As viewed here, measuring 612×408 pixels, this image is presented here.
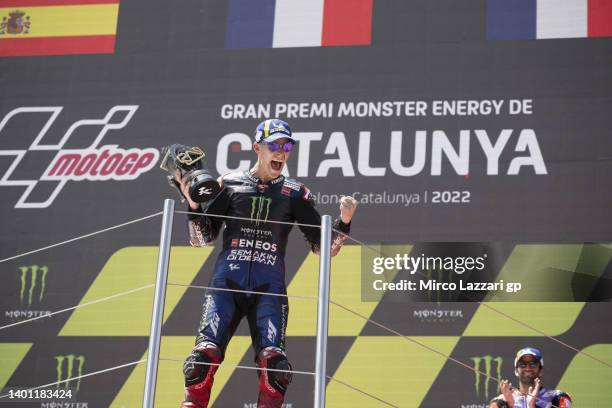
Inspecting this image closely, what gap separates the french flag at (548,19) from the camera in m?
6.22

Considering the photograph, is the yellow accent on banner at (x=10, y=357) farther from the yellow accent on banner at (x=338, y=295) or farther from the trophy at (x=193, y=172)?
the trophy at (x=193, y=172)

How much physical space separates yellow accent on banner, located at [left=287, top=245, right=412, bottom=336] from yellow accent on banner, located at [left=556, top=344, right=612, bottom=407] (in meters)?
1.14

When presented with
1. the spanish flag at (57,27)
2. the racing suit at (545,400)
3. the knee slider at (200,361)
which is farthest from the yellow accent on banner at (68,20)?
the knee slider at (200,361)

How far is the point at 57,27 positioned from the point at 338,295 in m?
2.78

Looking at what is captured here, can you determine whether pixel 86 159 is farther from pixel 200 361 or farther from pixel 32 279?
pixel 200 361

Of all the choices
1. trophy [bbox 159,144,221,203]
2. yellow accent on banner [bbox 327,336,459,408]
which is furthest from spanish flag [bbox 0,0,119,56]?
trophy [bbox 159,144,221,203]

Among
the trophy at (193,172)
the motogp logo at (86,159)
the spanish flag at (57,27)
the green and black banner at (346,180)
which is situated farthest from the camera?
the spanish flag at (57,27)

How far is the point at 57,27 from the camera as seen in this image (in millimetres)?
6895

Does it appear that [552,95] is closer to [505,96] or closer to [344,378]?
[505,96]

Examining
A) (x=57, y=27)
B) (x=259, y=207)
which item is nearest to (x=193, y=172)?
(x=259, y=207)

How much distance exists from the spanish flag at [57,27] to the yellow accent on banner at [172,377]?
2.13m

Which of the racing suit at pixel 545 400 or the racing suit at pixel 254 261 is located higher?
the racing suit at pixel 254 261

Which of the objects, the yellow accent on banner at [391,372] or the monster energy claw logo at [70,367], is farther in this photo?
the monster energy claw logo at [70,367]

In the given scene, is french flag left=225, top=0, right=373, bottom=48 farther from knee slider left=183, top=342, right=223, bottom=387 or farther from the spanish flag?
knee slider left=183, top=342, right=223, bottom=387
